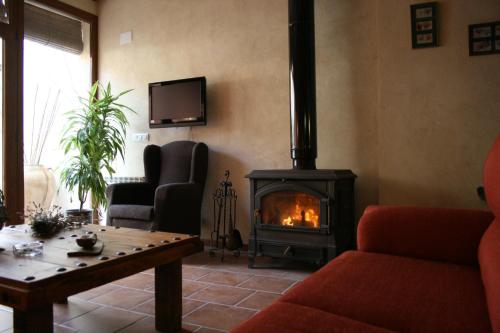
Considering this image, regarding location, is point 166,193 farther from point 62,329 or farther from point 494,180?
point 494,180

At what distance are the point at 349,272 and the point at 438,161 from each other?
178cm

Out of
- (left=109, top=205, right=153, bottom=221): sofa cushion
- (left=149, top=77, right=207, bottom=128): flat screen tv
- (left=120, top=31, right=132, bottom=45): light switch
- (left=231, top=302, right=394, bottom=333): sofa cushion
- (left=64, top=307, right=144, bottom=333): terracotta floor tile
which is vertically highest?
(left=120, top=31, right=132, bottom=45): light switch

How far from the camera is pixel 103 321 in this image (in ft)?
6.41

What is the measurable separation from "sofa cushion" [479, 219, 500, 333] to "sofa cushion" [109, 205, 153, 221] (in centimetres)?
251

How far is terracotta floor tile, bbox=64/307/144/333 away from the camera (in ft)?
6.13

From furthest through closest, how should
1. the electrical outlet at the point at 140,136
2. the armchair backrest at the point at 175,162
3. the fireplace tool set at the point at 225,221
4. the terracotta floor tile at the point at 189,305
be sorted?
1. the electrical outlet at the point at 140,136
2. the armchair backrest at the point at 175,162
3. the fireplace tool set at the point at 225,221
4. the terracotta floor tile at the point at 189,305

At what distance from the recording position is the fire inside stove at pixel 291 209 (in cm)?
283

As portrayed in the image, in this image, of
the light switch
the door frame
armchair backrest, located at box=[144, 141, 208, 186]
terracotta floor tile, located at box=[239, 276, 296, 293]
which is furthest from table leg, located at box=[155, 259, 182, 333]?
the light switch


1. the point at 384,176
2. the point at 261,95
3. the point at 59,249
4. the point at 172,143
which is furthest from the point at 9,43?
the point at 384,176

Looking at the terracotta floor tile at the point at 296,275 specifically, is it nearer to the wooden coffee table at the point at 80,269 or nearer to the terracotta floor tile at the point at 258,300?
the terracotta floor tile at the point at 258,300

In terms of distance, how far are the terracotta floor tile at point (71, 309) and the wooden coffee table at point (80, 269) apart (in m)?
0.43

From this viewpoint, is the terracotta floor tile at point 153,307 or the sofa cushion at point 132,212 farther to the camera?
the sofa cushion at point 132,212

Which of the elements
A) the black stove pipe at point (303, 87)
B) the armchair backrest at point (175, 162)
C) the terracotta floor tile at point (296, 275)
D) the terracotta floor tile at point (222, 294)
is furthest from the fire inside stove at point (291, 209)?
the armchair backrest at point (175, 162)

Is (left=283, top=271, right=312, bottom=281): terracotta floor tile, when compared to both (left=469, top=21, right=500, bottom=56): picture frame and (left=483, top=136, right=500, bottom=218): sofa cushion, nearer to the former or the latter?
(left=483, top=136, right=500, bottom=218): sofa cushion
